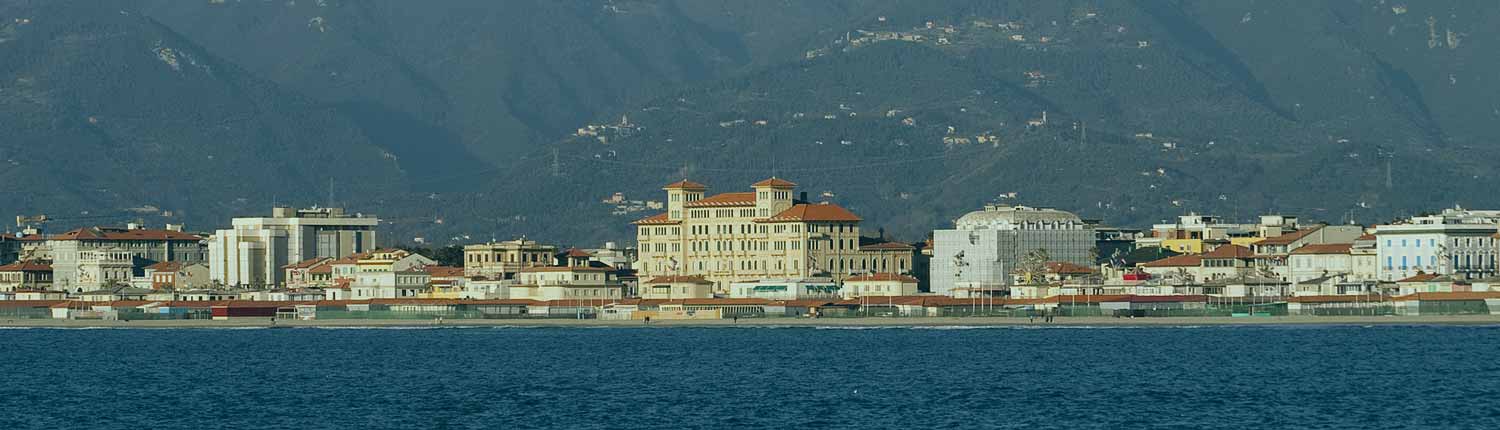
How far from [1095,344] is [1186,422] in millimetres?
64562

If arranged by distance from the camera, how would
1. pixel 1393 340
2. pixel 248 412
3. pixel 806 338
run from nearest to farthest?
pixel 248 412 → pixel 1393 340 → pixel 806 338

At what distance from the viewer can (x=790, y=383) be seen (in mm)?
135250

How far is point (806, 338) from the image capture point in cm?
19325

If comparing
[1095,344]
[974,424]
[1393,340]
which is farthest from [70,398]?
[1393,340]

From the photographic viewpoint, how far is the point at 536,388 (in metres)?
133

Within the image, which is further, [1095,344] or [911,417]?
[1095,344]

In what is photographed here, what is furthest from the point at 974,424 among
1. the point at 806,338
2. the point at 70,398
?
the point at 806,338

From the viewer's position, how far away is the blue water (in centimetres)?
11394

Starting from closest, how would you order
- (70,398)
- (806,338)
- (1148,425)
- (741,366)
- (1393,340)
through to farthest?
1. (1148,425)
2. (70,398)
3. (741,366)
4. (1393,340)
5. (806,338)

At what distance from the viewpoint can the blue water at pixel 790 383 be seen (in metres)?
114

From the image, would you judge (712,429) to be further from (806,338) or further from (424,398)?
(806,338)

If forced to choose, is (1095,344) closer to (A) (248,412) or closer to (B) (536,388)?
(B) (536,388)

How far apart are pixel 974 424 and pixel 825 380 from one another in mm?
27530

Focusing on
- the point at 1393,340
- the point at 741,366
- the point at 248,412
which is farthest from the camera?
the point at 1393,340
